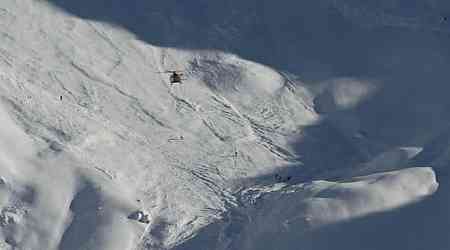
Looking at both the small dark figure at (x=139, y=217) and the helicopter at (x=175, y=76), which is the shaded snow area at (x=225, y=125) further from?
the helicopter at (x=175, y=76)

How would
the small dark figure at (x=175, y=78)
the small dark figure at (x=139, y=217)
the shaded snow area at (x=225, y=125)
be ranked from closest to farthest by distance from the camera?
1. the shaded snow area at (x=225, y=125)
2. the small dark figure at (x=139, y=217)
3. the small dark figure at (x=175, y=78)

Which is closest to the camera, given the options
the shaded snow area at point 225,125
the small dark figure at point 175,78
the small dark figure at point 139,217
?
the shaded snow area at point 225,125

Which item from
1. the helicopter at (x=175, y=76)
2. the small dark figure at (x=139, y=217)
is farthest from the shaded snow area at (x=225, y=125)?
the helicopter at (x=175, y=76)

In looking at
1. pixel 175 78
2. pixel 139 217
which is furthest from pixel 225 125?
pixel 139 217

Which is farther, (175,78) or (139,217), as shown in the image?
(175,78)

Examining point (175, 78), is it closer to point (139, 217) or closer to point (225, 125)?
point (225, 125)

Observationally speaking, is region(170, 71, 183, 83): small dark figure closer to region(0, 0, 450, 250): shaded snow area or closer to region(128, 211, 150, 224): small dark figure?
region(0, 0, 450, 250): shaded snow area

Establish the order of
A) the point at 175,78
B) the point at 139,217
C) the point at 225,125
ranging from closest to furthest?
the point at 139,217 < the point at 225,125 < the point at 175,78

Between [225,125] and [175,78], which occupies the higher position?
[175,78]

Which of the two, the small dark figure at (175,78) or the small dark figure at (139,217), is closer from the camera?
the small dark figure at (139,217)

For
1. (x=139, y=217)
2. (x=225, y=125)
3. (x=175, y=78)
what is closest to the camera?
(x=139, y=217)
